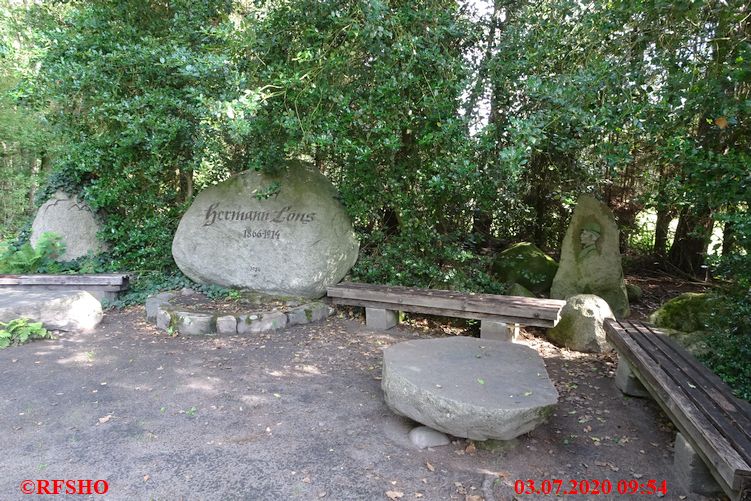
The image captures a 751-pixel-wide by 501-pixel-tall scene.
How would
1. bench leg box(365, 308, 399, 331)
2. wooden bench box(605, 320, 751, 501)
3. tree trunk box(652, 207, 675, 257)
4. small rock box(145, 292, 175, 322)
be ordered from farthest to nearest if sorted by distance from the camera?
tree trunk box(652, 207, 675, 257), small rock box(145, 292, 175, 322), bench leg box(365, 308, 399, 331), wooden bench box(605, 320, 751, 501)

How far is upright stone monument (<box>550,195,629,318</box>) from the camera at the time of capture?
601cm

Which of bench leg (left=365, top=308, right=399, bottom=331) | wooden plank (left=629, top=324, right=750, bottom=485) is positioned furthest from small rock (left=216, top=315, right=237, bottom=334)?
wooden plank (left=629, top=324, right=750, bottom=485)

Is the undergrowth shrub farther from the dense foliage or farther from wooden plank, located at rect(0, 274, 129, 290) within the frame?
the dense foliage

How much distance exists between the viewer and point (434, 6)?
16.9 ft

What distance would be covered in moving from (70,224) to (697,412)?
324 inches

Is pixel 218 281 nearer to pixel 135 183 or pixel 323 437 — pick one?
pixel 135 183

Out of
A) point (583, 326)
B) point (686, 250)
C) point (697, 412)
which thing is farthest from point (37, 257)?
point (686, 250)

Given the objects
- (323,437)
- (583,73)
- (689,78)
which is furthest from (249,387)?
(689,78)

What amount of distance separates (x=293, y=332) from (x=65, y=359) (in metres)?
2.28

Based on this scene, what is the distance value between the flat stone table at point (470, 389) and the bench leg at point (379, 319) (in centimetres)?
176

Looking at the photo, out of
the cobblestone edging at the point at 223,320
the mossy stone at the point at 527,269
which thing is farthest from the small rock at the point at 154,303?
the mossy stone at the point at 527,269

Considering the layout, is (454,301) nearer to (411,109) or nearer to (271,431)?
(411,109)

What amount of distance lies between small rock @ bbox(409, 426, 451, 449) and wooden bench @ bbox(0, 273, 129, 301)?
5.09 metres

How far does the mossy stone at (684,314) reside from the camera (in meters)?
5.18
